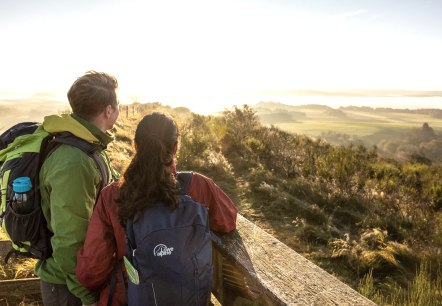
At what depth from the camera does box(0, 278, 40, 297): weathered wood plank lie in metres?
3.17

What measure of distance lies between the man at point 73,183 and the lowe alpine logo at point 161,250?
0.48m

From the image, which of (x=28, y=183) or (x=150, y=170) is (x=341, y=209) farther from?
(x=28, y=183)

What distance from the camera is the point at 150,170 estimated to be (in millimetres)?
1698

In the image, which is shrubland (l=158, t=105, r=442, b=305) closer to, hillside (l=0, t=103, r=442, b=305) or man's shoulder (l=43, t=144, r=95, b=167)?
hillside (l=0, t=103, r=442, b=305)

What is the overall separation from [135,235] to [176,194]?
262 mm

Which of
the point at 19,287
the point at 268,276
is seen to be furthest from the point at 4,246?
the point at 268,276

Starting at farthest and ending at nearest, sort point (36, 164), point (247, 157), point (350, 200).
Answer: point (247, 157), point (350, 200), point (36, 164)

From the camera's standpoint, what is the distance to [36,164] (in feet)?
6.11

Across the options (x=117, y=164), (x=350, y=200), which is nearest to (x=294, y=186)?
(x=350, y=200)

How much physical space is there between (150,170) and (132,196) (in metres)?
0.15

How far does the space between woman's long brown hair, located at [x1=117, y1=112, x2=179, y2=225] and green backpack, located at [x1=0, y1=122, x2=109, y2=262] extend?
0.36m

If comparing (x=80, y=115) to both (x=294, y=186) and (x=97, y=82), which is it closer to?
(x=97, y=82)

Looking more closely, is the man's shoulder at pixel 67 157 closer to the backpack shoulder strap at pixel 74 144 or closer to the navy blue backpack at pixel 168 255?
the backpack shoulder strap at pixel 74 144

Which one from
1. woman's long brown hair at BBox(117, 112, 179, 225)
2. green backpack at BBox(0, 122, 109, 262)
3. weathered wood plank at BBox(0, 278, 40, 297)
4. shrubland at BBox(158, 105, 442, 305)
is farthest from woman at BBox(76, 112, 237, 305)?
shrubland at BBox(158, 105, 442, 305)
